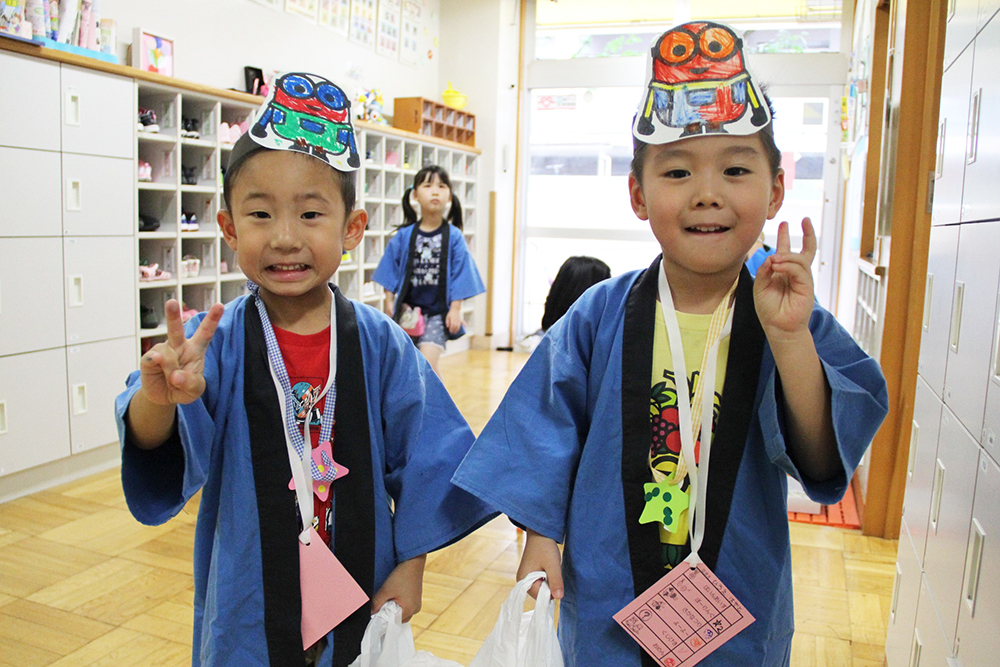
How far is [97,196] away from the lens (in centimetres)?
341

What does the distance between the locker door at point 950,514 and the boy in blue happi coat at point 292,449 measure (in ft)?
2.40

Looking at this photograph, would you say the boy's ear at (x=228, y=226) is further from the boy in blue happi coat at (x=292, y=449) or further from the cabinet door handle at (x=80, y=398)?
the cabinet door handle at (x=80, y=398)

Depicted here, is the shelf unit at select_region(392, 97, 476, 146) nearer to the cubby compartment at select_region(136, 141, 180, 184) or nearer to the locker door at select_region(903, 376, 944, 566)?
the cubby compartment at select_region(136, 141, 180, 184)

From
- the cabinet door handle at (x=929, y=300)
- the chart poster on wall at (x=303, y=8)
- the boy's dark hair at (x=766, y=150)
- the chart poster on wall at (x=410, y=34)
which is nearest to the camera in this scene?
the boy's dark hair at (x=766, y=150)

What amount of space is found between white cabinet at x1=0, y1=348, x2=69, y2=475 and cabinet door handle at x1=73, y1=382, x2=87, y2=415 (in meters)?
0.05

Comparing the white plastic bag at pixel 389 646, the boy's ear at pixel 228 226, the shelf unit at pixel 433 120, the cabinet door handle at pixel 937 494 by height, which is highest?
the shelf unit at pixel 433 120

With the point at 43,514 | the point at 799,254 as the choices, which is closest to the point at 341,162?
the point at 799,254

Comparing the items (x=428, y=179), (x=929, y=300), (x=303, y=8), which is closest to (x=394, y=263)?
(x=428, y=179)

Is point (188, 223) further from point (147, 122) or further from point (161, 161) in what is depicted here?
point (147, 122)

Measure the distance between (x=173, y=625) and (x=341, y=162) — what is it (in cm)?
156

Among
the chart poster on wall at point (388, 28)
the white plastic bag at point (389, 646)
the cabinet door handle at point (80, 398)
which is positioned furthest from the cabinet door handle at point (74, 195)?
the chart poster on wall at point (388, 28)

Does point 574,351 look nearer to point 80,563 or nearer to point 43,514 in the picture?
point 80,563

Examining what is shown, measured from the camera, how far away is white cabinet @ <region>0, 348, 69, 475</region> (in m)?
3.07

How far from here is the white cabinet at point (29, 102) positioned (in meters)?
3.00
